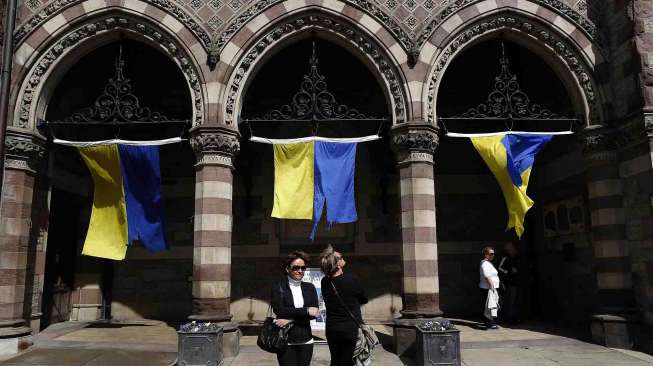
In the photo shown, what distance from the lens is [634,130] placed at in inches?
341

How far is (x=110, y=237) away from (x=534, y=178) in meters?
9.95

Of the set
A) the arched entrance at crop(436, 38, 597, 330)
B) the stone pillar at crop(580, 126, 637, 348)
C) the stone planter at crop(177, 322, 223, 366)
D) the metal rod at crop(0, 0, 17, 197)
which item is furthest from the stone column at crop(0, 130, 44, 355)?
the stone pillar at crop(580, 126, 637, 348)

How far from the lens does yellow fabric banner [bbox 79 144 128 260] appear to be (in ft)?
29.8

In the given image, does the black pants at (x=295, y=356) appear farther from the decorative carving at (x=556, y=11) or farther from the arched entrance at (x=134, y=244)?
the arched entrance at (x=134, y=244)

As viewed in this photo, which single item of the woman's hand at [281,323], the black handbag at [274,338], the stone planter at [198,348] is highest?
the woman's hand at [281,323]

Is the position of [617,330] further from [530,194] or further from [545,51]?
[545,51]

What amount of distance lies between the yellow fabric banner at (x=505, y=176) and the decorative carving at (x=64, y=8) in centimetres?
557

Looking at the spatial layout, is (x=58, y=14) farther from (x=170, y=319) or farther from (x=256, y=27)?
(x=170, y=319)

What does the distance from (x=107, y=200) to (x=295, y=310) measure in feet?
19.4

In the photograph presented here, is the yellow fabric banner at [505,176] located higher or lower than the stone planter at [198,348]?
higher

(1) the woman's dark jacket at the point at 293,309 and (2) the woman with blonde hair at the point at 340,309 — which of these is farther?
(2) the woman with blonde hair at the point at 340,309

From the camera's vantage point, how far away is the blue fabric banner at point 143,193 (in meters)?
9.09

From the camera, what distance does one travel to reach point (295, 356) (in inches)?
190

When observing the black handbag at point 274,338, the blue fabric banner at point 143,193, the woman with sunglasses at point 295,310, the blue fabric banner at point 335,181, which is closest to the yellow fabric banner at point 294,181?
the blue fabric banner at point 335,181
